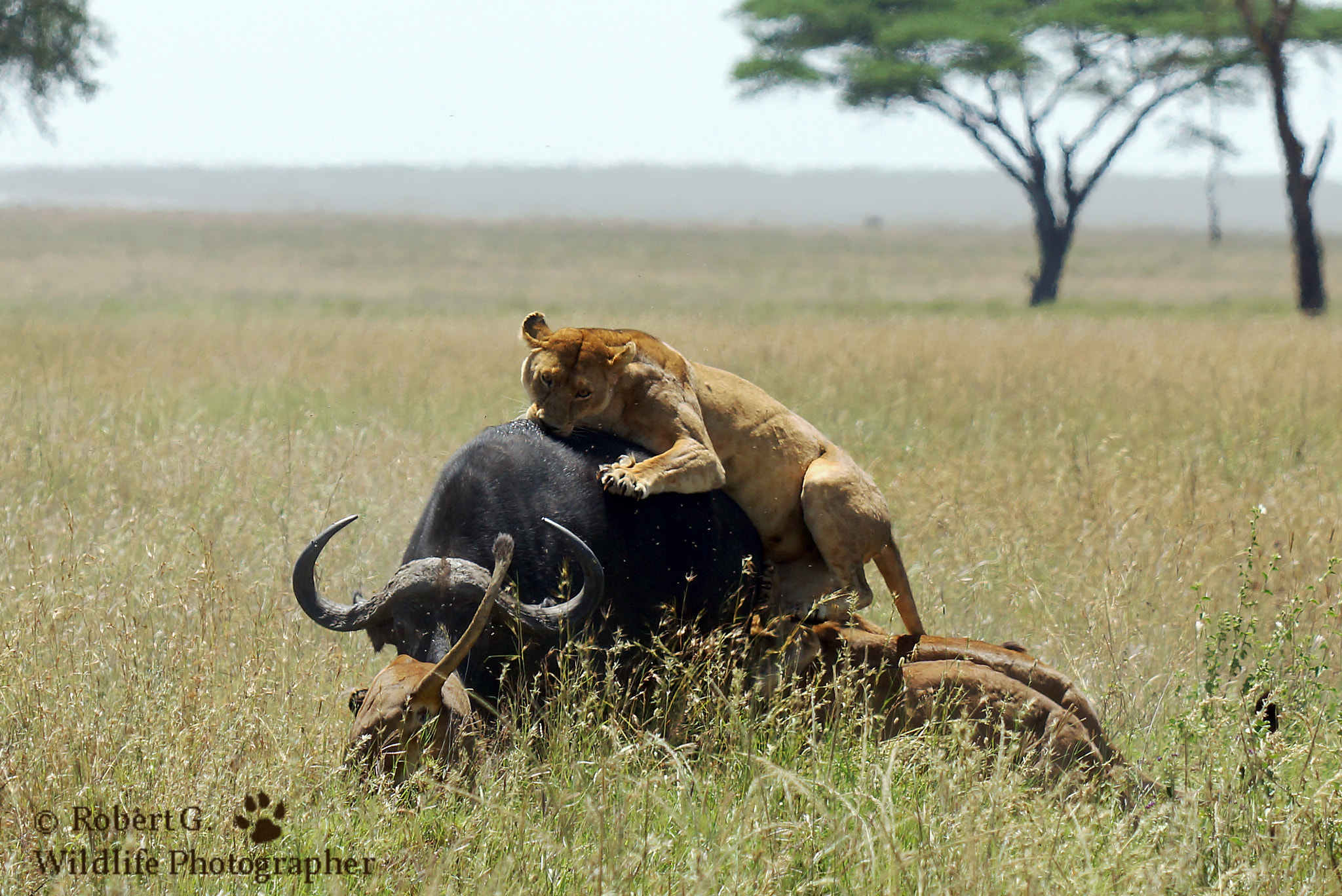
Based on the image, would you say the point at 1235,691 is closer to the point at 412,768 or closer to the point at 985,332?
the point at 412,768

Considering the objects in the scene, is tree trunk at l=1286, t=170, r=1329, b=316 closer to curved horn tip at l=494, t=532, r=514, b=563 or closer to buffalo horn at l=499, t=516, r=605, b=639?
buffalo horn at l=499, t=516, r=605, b=639

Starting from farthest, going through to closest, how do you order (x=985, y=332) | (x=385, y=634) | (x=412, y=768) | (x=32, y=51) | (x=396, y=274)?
Answer: (x=396, y=274) < (x=32, y=51) < (x=985, y=332) < (x=385, y=634) < (x=412, y=768)

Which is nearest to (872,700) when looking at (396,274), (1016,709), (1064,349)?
(1016,709)

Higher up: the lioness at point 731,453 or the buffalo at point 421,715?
the lioness at point 731,453

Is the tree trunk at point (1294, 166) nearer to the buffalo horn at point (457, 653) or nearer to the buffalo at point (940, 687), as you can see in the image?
the buffalo at point (940, 687)

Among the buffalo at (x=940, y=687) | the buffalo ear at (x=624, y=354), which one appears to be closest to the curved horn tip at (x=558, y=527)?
the buffalo ear at (x=624, y=354)

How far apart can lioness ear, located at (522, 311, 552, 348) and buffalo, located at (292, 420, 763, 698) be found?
27 centimetres

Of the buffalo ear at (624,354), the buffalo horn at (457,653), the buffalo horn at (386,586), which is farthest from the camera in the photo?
the buffalo ear at (624,354)

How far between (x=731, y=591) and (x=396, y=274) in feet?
108

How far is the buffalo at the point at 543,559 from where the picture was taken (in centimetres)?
342

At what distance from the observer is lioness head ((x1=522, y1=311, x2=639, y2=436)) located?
3809 mm

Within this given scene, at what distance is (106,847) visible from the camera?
2.96 meters

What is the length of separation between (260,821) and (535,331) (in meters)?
1.72

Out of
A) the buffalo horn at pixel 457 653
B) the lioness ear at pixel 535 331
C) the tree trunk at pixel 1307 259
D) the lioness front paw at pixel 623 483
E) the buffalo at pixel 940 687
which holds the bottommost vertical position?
the buffalo at pixel 940 687
